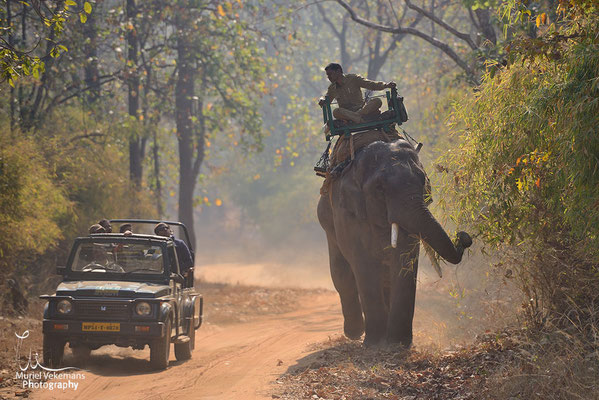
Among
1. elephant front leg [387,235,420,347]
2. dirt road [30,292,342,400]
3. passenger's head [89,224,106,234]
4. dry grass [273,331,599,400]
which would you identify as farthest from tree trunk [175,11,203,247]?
dry grass [273,331,599,400]

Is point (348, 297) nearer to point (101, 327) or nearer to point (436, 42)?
point (101, 327)

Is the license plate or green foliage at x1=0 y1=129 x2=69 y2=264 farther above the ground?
green foliage at x1=0 y1=129 x2=69 y2=264

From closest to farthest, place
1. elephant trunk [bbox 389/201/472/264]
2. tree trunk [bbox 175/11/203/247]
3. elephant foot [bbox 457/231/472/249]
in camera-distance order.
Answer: elephant foot [bbox 457/231/472/249] < elephant trunk [bbox 389/201/472/264] < tree trunk [bbox 175/11/203/247]

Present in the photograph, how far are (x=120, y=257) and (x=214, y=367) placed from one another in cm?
214

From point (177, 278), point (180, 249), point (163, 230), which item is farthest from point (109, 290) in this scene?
point (180, 249)

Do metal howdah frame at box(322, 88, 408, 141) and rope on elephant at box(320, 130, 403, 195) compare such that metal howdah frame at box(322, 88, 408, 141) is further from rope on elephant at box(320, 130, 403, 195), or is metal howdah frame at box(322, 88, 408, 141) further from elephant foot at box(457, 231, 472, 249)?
elephant foot at box(457, 231, 472, 249)

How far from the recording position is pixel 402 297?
9.78m

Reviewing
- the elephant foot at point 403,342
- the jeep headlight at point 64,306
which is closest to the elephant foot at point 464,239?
the elephant foot at point 403,342

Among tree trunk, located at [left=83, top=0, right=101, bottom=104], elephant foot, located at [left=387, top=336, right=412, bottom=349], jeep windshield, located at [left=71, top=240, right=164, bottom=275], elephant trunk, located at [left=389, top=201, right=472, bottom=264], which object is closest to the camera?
elephant trunk, located at [left=389, top=201, right=472, bottom=264]

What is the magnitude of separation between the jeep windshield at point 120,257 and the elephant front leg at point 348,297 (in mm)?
2935

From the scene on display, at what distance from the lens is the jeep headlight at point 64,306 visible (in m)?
10.3

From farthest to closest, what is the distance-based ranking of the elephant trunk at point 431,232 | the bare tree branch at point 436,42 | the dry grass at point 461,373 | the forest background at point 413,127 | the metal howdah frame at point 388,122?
the bare tree branch at point 436,42, the metal howdah frame at point 388,122, the elephant trunk at point 431,232, the forest background at point 413,127, the dry grass at point 461,373

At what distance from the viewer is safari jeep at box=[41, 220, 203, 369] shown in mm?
10141

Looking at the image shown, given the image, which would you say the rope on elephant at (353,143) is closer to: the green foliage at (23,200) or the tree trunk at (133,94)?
the green foliage at (23,200)
